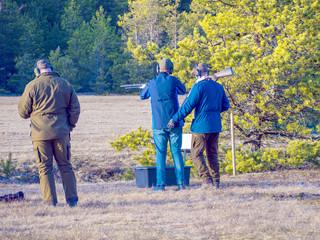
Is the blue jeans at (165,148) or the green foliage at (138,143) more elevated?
the blue jeans at (165,148)

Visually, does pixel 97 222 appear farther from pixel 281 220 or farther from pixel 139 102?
pixel 139 102

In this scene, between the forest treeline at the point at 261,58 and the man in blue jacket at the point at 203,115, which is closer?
the man in blue jacket at the point at 203,115

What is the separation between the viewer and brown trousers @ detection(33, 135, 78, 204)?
5711mm

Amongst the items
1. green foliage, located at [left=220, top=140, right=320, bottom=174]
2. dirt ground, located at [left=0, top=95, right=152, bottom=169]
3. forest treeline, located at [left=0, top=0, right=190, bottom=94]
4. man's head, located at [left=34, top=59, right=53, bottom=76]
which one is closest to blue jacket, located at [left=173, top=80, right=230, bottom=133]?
man's head, located at [left=34, top=59, right=53, bottom=76]

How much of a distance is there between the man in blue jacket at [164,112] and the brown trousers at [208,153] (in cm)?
27

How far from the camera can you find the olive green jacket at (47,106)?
18.5 ft

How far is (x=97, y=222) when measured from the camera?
5.02 meters

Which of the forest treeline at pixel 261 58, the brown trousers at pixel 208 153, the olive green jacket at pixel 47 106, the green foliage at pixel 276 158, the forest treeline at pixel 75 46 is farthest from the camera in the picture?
the forest treeline at pixel 75 46

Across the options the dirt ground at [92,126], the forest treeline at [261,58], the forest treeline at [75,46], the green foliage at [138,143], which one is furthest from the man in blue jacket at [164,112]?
the forest treeline at [75,46]

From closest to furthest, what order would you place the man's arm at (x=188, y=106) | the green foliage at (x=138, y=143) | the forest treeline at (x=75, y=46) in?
1. the man's arm at (x=188, y=106)
2. the green foliage at (x=138, y=143)
3. the forest treeline at (x=75, y=46)

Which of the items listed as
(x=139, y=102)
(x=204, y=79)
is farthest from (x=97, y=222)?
(x=139, y=102)

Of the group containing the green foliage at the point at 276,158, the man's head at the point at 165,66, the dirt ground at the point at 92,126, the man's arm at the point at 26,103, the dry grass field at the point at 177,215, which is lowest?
the dirt ground at the point at 92,126

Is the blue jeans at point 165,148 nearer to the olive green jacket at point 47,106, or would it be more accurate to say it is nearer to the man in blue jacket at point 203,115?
the man in blue jacket at point 203,115

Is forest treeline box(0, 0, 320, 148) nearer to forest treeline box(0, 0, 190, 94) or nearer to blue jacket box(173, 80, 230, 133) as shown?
blue jacket box(173, 80, 230, 133)
